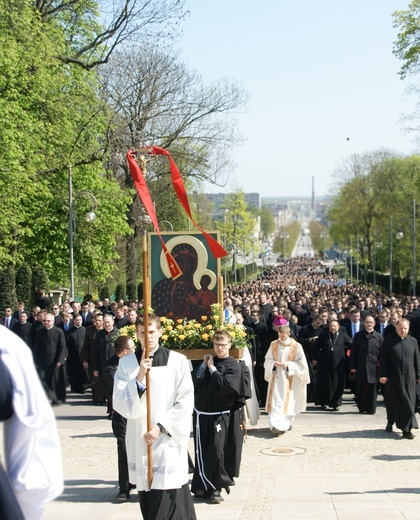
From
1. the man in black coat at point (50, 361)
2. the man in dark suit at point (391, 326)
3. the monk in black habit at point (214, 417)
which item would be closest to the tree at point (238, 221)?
the man in dark suit at point (391, 326)

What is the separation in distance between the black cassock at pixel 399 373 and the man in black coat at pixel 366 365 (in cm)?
243

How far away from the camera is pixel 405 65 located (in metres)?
40.1

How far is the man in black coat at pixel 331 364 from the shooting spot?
17797mm

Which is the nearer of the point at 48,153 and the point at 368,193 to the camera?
the point at 48,153

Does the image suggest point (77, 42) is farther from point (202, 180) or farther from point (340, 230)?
point (340, 230)

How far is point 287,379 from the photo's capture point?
15.1m

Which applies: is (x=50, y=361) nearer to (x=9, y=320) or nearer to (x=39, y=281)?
(x=9, y=320)

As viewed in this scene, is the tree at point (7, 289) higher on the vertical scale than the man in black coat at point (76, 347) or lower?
higher

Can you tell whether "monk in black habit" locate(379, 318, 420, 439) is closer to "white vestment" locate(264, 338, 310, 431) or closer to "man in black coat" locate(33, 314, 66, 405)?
"white vestment" locate(264, 338, 310, 431)

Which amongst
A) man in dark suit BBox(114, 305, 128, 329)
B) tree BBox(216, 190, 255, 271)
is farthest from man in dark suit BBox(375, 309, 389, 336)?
tree BBox(216, 190, 255, 271)

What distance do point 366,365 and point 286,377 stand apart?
8.54ft

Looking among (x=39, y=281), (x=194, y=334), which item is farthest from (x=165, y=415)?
(x=39, y=281)

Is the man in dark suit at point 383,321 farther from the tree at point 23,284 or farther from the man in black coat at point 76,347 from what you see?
the tree at point 23,284

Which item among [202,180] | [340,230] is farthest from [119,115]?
[340,230]
